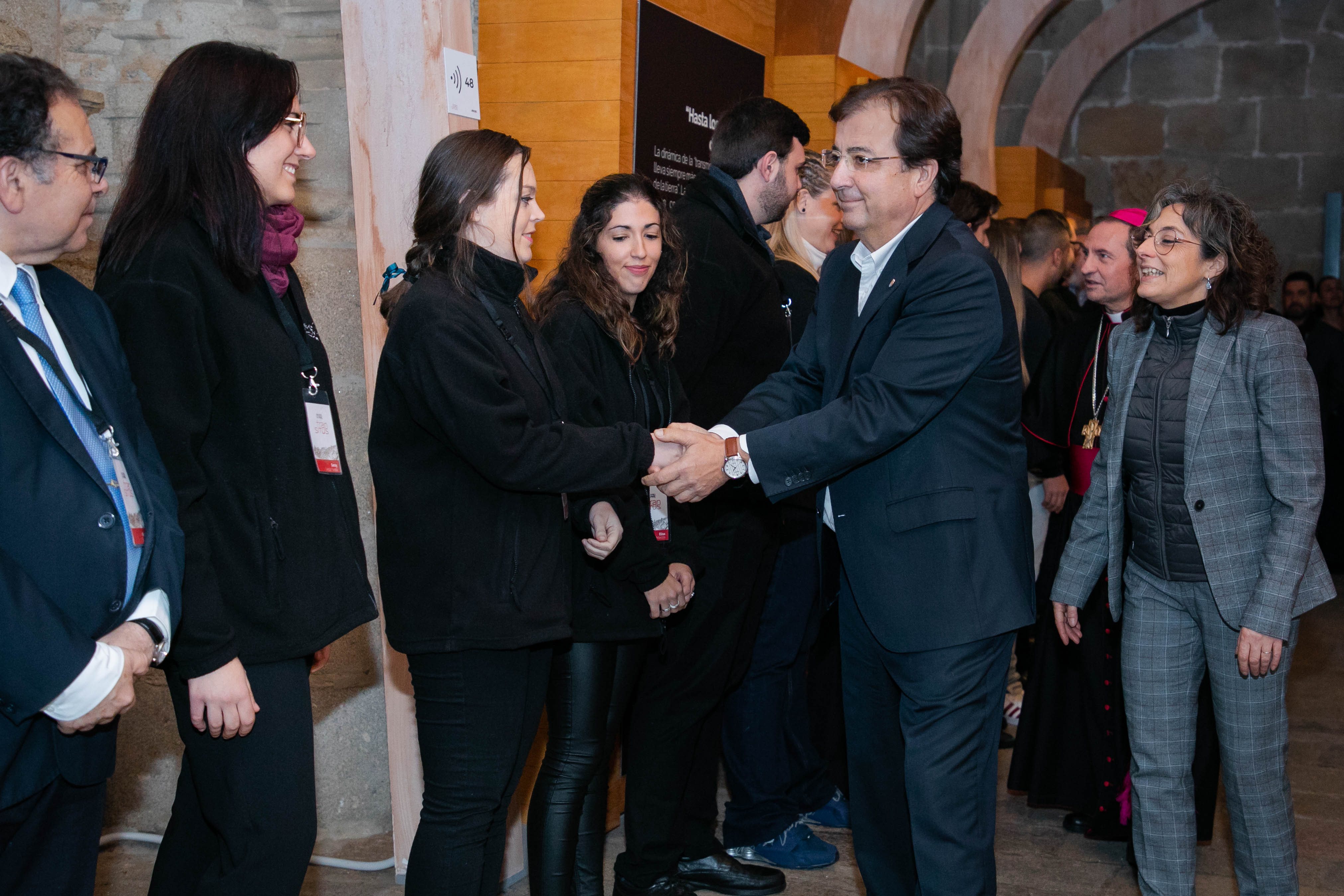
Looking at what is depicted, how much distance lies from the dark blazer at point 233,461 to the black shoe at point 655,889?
1.26 meters

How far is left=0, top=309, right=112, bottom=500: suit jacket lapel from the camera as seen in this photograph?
4.98ft

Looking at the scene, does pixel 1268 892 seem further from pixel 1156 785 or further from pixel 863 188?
pixel 863 188

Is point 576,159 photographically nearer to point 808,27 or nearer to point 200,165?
point 808,27

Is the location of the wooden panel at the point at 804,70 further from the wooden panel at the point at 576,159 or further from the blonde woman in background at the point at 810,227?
the wooden panel at the point at 576,159

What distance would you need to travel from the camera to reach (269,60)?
1.92 meters

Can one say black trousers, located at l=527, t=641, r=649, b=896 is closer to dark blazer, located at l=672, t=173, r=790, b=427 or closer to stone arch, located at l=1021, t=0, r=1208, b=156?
dark blazer, located at l=672, t=173, r=790, b=427

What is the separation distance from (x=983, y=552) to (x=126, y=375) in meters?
1.52

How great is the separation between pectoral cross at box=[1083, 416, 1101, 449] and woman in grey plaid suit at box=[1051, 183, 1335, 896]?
0.70 meters

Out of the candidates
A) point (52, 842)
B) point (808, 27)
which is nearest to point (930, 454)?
point (52, 842)

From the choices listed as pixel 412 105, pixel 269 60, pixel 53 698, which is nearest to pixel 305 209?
pixel 412 105

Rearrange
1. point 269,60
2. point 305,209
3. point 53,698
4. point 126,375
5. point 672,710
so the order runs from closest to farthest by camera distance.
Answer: point 53,698
point 126,375
point 269,60
point 672,710
point 305,209

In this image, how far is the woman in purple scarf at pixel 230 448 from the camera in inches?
69.5

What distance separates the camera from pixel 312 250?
10.9 feet

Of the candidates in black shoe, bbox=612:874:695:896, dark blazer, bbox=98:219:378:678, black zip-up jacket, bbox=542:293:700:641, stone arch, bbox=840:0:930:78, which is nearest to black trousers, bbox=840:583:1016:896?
black zip-up jacket, bbox=542:293:700:641
